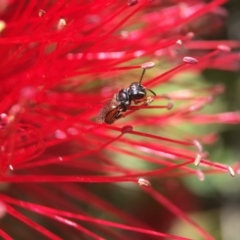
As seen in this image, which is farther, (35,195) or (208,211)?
(208,211)

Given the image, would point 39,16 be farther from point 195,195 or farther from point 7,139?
point 195,195

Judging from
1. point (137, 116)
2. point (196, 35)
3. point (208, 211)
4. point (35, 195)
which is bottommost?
point (208, 211)

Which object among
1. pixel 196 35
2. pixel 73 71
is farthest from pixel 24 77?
pixel 196 35
